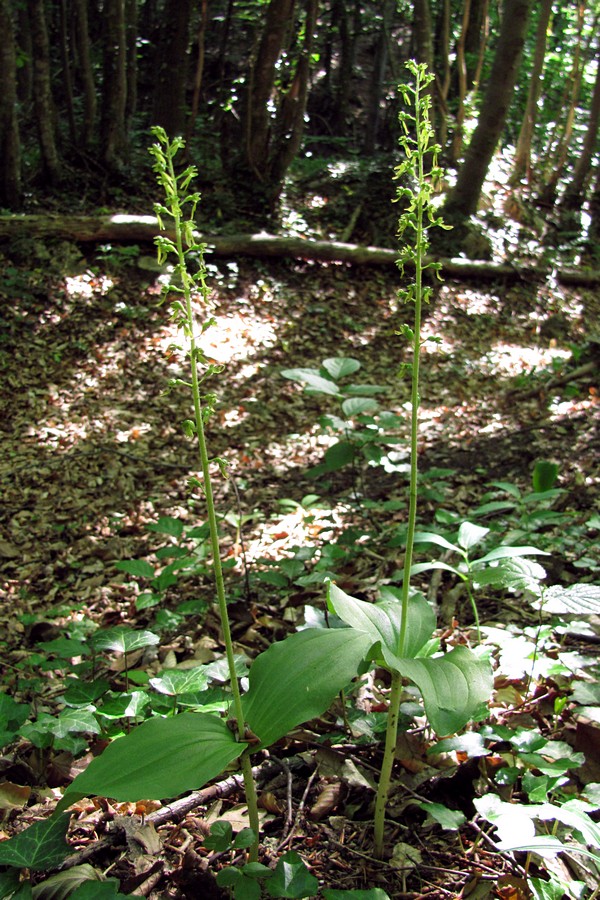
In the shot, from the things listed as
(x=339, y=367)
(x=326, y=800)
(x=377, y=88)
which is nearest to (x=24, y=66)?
(x=377, y=88)

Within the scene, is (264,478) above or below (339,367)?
below

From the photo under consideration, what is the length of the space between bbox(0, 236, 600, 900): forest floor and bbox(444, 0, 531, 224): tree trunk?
1.56 m

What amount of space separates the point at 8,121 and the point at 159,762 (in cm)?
811

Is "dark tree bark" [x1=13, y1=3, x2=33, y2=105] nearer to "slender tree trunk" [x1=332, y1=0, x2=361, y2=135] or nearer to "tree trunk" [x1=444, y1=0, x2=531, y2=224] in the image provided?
"slender tree trunk" [x1=332, y1=0, x2=361, y2=135]

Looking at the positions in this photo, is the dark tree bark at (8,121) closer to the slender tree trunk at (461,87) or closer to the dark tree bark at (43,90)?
the dark tree bark at (43,90)

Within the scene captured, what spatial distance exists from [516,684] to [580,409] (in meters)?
4.00

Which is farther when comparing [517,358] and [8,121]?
[517,358]

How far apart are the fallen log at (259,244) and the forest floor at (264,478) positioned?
0.22 meters

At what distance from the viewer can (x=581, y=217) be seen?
37.2ft

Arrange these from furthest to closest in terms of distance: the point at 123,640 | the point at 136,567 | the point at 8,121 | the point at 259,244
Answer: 1. the point at 259,244
2. the point at 8,121
3. the point at 136,567
4. the point at 123,640

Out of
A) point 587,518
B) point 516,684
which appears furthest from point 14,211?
point 516,684

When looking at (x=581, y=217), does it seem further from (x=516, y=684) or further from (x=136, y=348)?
(x=516, y=684)

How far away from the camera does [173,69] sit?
9.66 meters

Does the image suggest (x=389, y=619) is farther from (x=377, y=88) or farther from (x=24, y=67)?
(x=377, y=88)
